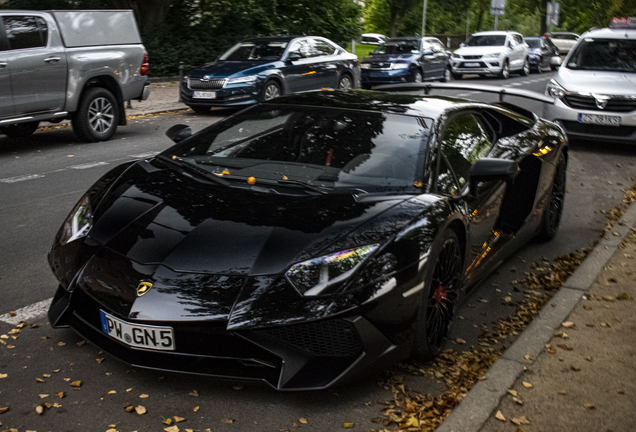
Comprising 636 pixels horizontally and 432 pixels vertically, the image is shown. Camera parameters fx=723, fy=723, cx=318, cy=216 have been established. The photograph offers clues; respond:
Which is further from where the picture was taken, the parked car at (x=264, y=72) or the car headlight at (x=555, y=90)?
the parked car at (x=264, y=72)

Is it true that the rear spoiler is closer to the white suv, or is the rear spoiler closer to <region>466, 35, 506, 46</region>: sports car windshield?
the white suv

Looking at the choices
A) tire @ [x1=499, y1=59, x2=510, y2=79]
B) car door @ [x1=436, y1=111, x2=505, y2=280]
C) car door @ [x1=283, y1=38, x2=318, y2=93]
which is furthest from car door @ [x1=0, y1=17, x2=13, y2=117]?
tire @ [x1=499, y1=59, x2=510, y2=79]

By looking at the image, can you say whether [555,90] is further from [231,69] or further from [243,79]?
[231,69]

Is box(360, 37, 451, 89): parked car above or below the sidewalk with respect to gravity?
below

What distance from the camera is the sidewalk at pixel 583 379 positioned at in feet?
10.9

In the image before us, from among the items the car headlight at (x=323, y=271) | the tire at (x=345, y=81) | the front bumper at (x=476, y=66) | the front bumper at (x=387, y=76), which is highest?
the car headlight at (x=323, y=271)

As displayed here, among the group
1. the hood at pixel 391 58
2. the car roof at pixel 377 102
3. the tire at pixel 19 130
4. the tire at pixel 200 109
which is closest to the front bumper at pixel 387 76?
the hood at pixel 391 58

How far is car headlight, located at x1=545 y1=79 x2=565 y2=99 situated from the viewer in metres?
11.7

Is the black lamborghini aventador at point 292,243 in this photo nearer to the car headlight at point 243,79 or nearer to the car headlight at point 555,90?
the car headlight at point 555,90

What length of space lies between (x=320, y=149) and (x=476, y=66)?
24.9m

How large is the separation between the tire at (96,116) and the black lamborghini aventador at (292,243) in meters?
6.98

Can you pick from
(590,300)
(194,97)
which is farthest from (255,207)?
(194,97)

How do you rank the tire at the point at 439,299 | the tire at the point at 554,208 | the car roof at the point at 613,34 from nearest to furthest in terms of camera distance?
the tire at the point at 439,299 < the tire at the point at 554,208 < the car roof at the point at 613,34

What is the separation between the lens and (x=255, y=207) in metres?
3.63
